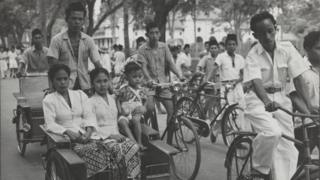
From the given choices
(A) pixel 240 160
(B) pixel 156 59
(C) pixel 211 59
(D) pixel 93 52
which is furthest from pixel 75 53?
(C) pixel 211 59

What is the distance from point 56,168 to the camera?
165 inches

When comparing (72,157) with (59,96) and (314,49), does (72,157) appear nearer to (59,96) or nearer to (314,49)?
(59,96)

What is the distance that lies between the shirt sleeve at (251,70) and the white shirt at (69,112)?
1631 millimetres

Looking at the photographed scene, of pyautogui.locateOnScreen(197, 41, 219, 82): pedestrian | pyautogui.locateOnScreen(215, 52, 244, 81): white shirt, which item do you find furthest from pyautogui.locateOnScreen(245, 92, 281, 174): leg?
pyautogui.locateOnScreen(197, 41, 219, 82): pedestrian

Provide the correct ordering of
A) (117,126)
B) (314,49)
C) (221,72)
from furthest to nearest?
(221,72)
(117,126)
(314,49)

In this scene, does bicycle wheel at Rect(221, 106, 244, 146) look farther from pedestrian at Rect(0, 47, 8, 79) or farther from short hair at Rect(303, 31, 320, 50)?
pedestrian at Rect(0, 47, 8, 79)

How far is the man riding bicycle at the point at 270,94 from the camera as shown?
12.6 ft

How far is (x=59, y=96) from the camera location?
16.0 feet

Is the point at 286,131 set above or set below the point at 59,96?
below

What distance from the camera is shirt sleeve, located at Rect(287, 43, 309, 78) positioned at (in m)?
4.03

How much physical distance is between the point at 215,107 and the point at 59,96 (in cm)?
422

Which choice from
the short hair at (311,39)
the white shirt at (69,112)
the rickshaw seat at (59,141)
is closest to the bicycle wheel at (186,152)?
the white shirt at (69,112)

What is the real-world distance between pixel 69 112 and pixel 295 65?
234 centimetres

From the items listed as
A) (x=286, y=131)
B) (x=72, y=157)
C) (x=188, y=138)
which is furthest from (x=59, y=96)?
(x=286, y=131)
